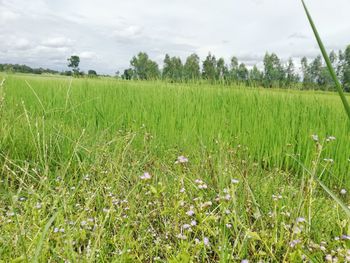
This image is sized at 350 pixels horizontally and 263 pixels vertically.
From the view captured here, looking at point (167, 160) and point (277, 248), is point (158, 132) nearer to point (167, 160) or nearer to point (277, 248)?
point (167, 160)

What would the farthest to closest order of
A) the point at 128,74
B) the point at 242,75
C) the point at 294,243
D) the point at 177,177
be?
the point at 128,74, the point at 242,75, the point at 177,177, the point at 294,243

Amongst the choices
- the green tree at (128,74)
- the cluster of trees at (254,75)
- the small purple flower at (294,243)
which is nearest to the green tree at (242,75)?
the cluster of trees at (254,75)

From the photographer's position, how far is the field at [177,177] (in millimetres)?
1339

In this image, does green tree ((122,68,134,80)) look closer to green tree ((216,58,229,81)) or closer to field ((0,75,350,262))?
field ((0,75,350,262))

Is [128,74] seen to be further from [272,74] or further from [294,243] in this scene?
[294,243]

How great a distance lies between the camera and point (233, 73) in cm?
516

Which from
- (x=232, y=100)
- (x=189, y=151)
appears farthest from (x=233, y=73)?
(x=189, y=151)

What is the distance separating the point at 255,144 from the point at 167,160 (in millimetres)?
1078

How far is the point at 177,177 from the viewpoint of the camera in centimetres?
191

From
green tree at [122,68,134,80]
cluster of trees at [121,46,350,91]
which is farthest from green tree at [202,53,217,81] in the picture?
green tree at [122,68,134,80]

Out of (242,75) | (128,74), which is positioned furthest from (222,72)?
(128,74)

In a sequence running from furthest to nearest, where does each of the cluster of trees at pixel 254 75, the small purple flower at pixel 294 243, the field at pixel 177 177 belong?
the cluster of trees at pixel 254 75
the field at pixel 177 177
the small purple flower at pixel 294 243

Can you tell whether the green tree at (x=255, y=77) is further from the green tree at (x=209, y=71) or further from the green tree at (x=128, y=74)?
the green tree at (x=128, y=74)

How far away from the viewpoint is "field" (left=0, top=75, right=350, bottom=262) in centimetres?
134
